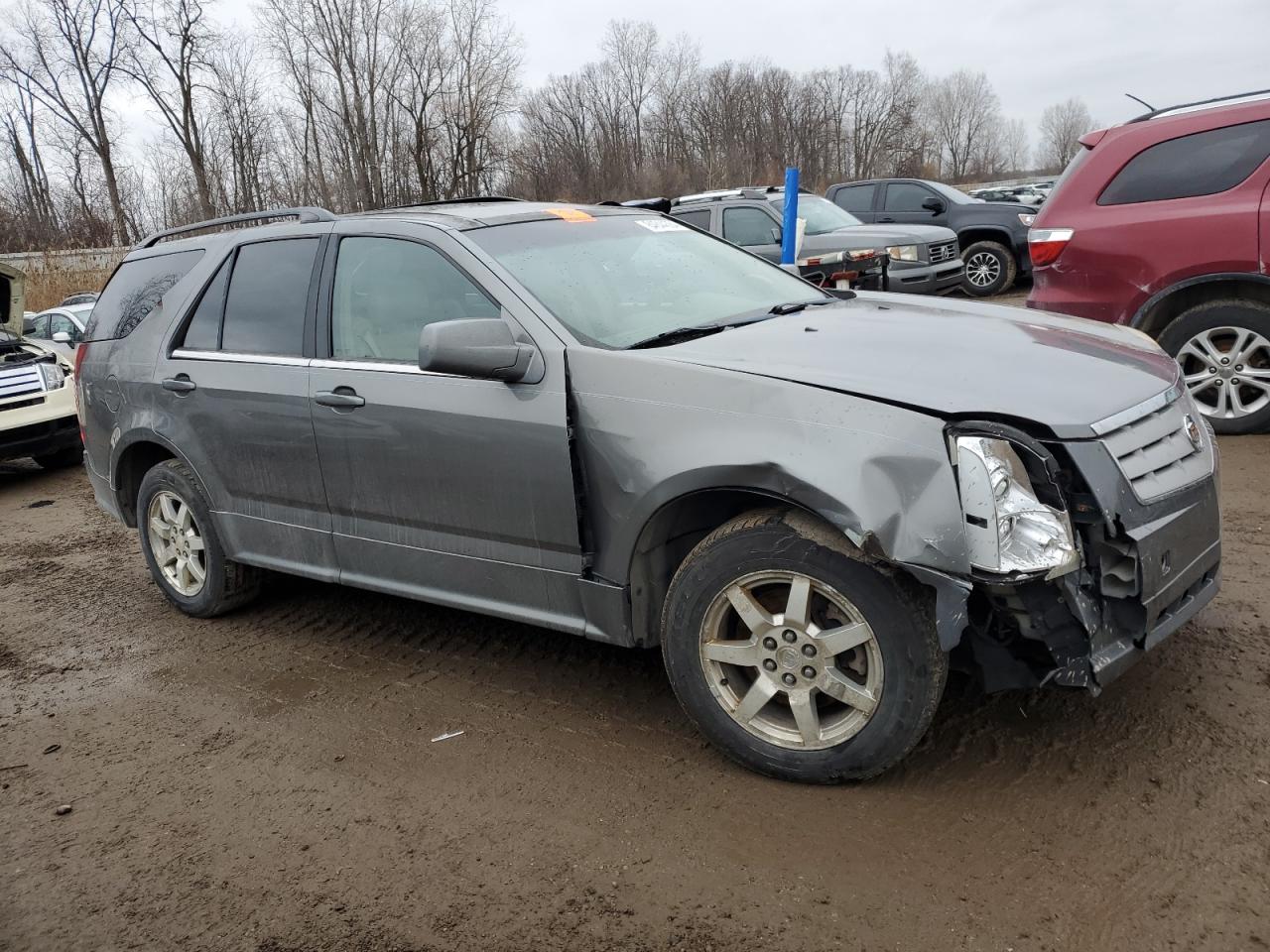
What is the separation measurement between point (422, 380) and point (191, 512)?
1845mm

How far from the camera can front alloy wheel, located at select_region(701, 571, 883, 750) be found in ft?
9.63

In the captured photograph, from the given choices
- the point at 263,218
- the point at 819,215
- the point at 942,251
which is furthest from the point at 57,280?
the point at 263,218

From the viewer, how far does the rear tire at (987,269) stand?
14.5 meters

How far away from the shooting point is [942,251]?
44.3ft

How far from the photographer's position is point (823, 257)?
12.6m

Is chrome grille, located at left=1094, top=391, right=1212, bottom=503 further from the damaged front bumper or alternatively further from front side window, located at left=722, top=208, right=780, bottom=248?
front side window, located at left=722, top=208, right=780, bottom=248

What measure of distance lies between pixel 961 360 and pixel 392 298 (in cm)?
213

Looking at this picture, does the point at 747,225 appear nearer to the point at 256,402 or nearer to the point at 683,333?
the point at 256,402

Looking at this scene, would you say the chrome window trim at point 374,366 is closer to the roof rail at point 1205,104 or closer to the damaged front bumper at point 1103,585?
the damaged front bumper at point 1103,585

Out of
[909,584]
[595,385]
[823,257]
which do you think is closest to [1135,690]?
[909,584]

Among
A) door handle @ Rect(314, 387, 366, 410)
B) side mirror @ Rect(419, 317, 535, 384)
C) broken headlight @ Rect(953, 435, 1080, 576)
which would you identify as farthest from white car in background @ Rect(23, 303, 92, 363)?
broken headlight @ Rect(953, 435, 1080, 576)

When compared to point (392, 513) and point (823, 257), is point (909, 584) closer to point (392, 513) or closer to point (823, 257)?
point (392, 513)

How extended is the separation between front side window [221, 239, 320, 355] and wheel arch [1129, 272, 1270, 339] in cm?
492

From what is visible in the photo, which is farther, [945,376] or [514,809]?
[514,809]
